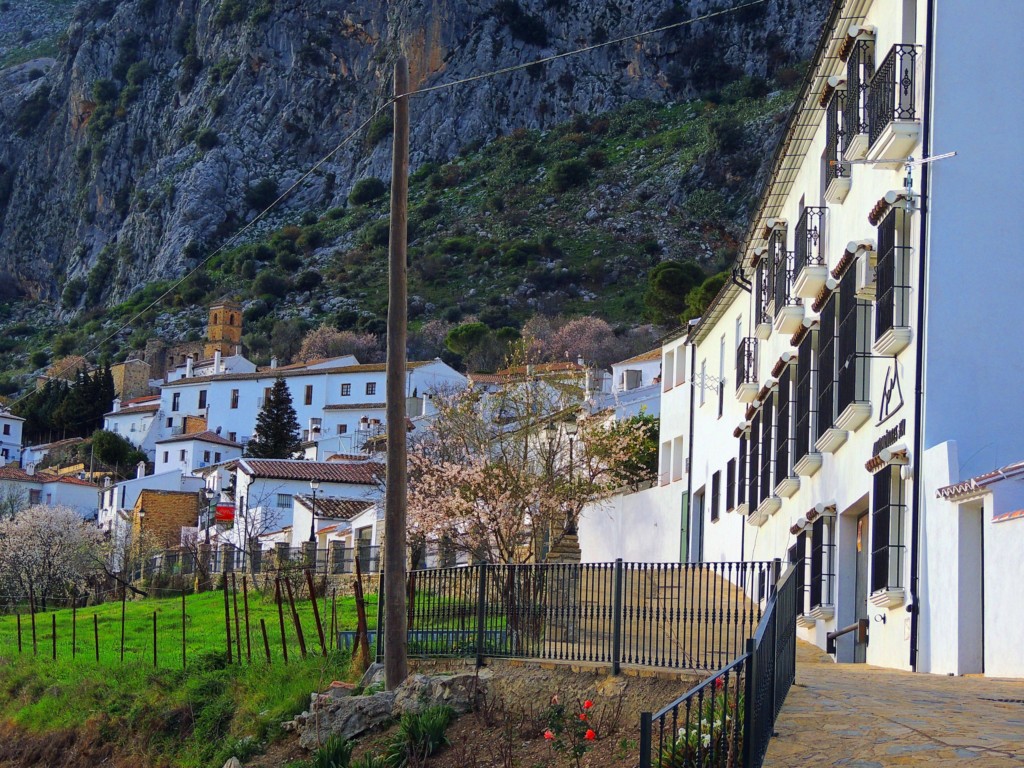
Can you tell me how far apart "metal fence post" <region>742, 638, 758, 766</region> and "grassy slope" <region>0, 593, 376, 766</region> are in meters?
11.7

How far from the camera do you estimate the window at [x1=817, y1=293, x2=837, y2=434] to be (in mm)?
19891

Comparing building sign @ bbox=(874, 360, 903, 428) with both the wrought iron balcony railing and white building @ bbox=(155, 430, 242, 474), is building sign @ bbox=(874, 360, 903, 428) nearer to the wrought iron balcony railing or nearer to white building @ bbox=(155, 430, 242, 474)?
the wrought iron balcony railing

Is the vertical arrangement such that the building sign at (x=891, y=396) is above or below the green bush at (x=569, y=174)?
below

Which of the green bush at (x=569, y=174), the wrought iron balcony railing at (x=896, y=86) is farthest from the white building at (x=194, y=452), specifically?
the wrought iron balcony railing at (x=896, y=86)

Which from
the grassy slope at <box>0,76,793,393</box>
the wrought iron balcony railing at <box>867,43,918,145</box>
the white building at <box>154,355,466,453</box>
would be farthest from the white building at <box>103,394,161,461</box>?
the wrought iron balcony railing at <box>867,43,918,145</box>

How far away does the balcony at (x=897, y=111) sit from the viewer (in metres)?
16.5

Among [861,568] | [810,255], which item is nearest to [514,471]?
[810,255]

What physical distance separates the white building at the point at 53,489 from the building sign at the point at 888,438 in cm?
7807

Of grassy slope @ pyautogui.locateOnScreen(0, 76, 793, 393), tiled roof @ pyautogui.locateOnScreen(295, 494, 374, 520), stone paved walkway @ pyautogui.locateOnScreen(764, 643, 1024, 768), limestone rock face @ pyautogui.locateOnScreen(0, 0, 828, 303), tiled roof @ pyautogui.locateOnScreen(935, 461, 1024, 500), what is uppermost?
limestone rock face @ pyautogui.locateOnScreen(0, 0, 828, 303)

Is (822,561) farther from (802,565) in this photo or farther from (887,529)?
(887,529)

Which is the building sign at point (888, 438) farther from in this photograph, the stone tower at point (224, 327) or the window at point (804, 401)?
the stone tower at point (224, 327)

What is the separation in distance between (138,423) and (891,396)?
106681 millimetres

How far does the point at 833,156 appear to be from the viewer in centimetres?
2062

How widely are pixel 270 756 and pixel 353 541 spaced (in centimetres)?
3240
